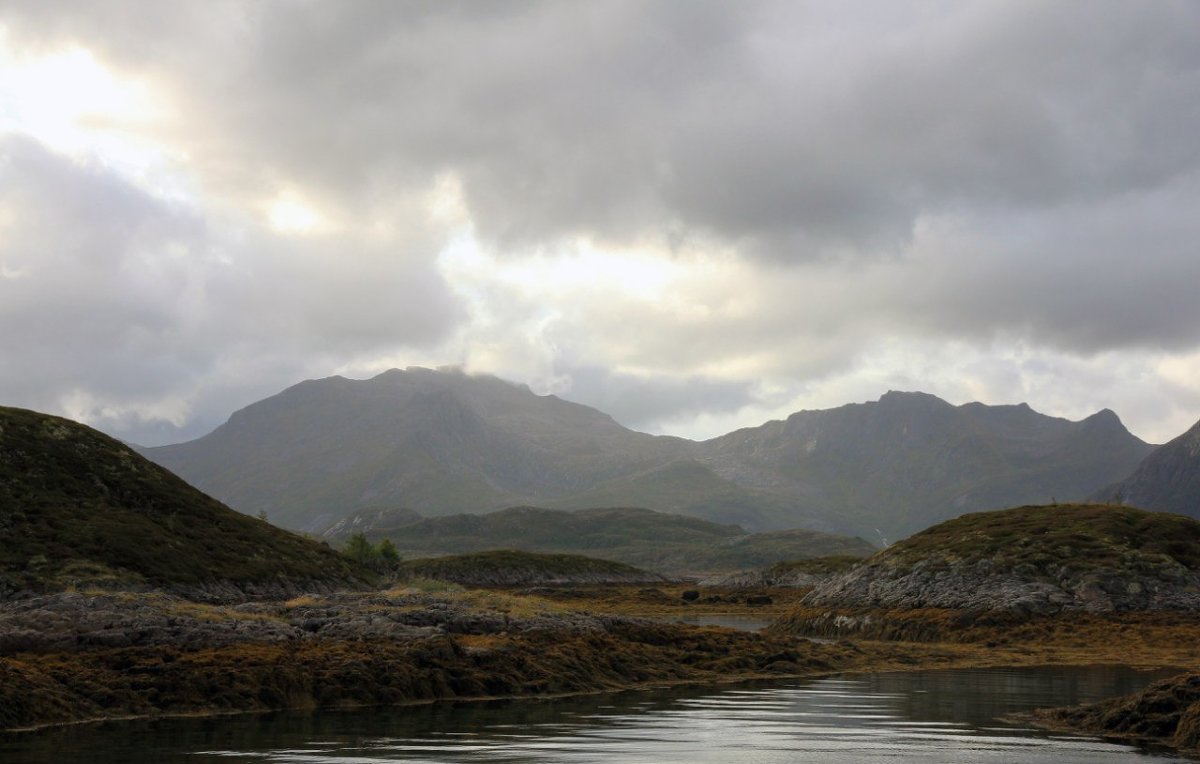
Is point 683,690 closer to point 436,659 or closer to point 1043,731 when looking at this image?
point 436,659

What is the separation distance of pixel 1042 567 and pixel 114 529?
68625 millimetres

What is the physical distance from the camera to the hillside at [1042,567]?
74.4 meters

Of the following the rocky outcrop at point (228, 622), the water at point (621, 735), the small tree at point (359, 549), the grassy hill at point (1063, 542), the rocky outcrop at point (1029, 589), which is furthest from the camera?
the small tree at point (359, 549)

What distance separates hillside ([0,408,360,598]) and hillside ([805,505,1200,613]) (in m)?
45.2

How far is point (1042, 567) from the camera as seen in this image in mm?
79875

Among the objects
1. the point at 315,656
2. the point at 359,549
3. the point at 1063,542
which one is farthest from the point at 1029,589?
the point at 359,549

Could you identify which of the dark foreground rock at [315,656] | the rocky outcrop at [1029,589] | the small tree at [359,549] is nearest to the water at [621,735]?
the dark foreground rock at [315,656]

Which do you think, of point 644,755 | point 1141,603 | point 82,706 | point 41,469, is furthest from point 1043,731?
point 41,469

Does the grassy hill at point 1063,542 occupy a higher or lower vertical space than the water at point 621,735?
higher

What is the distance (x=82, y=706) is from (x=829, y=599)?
2664 inches

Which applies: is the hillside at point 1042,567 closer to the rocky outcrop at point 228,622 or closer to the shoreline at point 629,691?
the shoreline at point 629,691

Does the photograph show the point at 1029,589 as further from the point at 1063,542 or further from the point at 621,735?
the point at 621,735

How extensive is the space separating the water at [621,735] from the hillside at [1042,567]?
3884 centimetres

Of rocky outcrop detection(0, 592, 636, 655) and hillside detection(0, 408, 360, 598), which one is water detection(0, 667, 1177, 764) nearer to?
rocky outcrop detection(0, 592, 636, 655)
